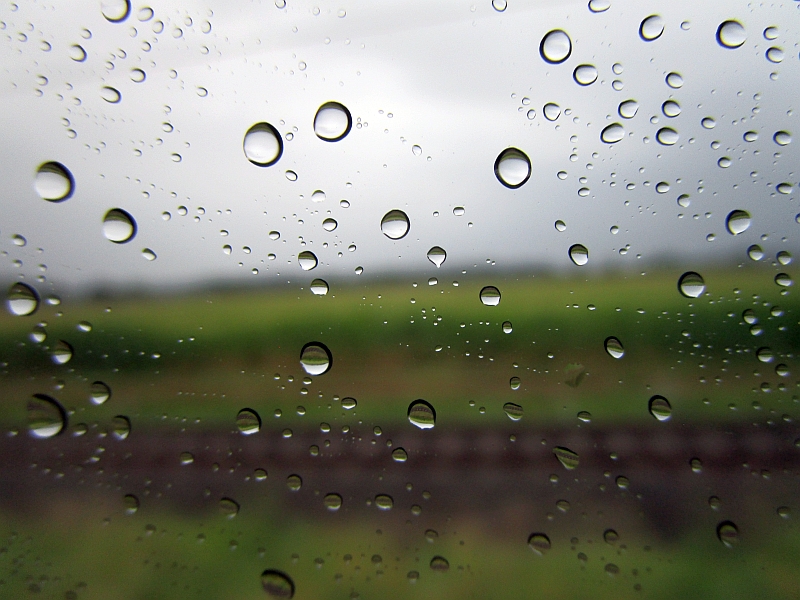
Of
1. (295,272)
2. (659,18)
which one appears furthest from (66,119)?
(659,18)

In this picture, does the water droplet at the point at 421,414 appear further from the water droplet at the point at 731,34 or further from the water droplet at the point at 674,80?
the water droplet at the point at 731,34

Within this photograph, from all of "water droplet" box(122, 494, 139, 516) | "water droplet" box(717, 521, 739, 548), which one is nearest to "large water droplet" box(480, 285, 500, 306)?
"water droplet" box(717, 521, 739, 548)

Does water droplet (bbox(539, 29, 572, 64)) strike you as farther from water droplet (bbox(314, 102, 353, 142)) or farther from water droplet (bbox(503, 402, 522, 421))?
water droplet (bbox(503, 402, 522, 421))

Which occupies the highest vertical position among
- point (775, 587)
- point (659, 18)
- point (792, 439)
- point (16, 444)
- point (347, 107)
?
point (659, 18)

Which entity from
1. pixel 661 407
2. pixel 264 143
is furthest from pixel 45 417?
pixel 661 407

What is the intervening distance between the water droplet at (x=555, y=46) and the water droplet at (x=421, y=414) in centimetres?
64

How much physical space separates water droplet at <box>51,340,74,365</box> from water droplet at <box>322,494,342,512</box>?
485 mm

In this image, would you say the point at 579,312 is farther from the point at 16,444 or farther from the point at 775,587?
the point at 16,444

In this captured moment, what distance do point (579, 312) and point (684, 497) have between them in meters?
0.38

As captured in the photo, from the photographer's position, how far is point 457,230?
2.48ft

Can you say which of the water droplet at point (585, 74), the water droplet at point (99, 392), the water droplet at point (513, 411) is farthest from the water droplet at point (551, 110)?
the water droplet at point (99, 392)

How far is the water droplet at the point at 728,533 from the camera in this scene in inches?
29.9

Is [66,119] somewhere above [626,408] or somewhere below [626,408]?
above

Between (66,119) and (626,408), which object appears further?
(626,408)
